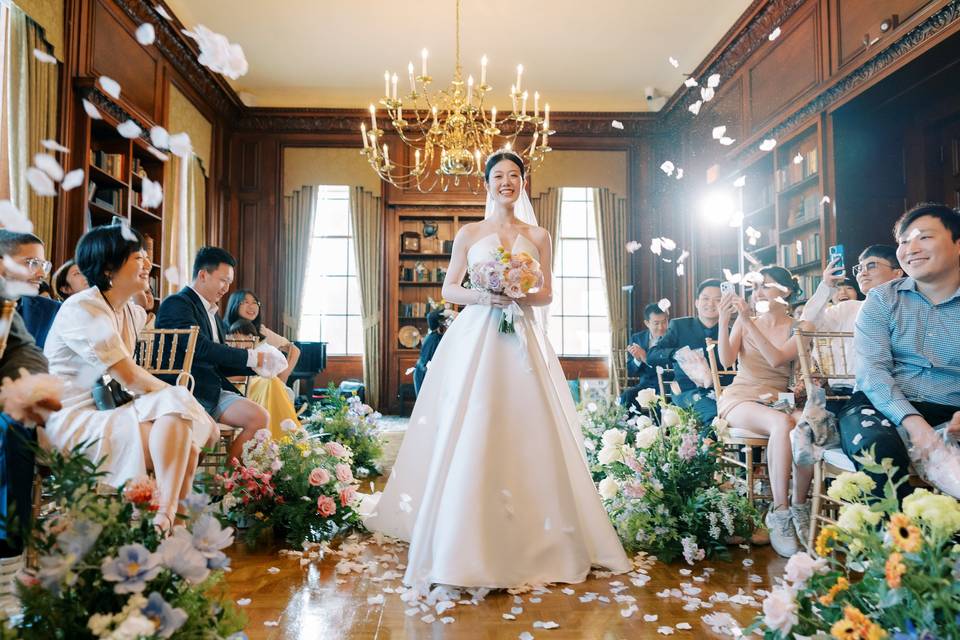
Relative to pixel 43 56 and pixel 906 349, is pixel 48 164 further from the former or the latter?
pixel 906 349

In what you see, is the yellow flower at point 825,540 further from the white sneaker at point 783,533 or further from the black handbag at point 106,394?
the black handbag at point 106,394

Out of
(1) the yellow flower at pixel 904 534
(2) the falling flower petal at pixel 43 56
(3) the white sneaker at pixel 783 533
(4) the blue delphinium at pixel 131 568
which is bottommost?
(3) the white sneaker at pixel 783 533

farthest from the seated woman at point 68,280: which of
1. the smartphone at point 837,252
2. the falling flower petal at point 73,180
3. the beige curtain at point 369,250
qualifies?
the beige curtain at point 369,250

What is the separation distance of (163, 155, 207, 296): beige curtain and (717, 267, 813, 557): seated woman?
5.26 m

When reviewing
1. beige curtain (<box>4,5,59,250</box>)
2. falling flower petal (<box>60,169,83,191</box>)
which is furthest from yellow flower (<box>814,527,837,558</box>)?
beige curtain (<box>4,5,59,250</box>)

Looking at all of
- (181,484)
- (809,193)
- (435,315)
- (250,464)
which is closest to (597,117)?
(809,193)

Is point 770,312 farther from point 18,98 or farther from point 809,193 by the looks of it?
point 18,98

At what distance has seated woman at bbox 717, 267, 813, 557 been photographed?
2.75 meters

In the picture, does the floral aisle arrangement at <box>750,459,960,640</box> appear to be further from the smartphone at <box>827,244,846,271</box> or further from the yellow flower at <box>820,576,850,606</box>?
the smartphone at <box>827,244,846,271</box>

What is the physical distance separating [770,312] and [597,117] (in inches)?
224

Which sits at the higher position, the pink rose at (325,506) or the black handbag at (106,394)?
the black handbag at (106,394)

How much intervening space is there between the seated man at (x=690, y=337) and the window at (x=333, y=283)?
4.95m

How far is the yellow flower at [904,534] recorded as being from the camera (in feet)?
3.54

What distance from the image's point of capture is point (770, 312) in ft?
10.8
